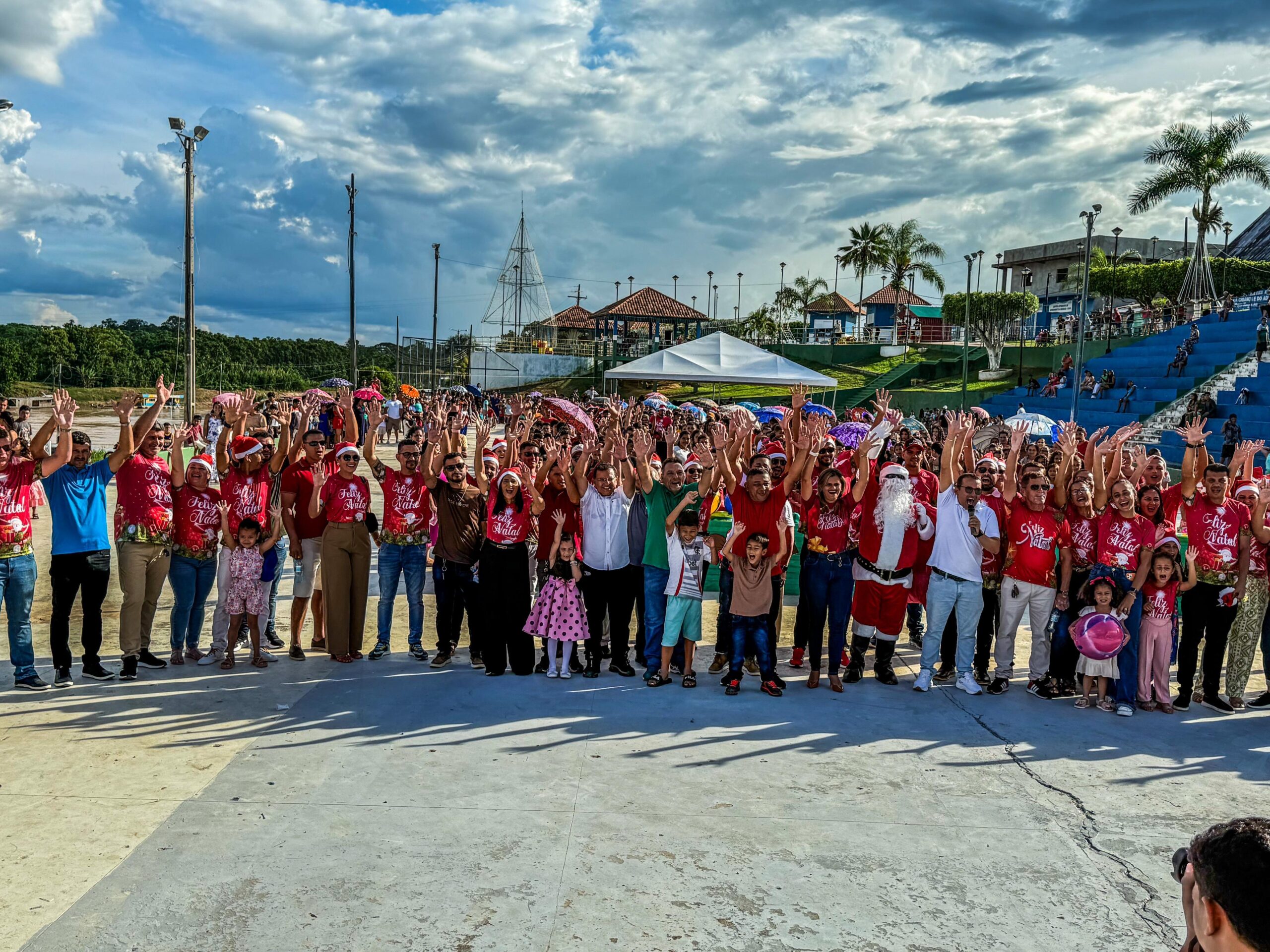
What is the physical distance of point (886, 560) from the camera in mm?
6934

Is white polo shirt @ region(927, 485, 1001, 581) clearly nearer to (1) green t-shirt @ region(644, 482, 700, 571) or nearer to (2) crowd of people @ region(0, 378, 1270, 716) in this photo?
(2) crowd of people @ region(0, 378, 1270, 716)

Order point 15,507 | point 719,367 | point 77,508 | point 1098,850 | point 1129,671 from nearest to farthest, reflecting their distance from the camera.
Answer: point 1098,850 → point 15,507 → point 77,508 → point 1129,671 → point 719,367

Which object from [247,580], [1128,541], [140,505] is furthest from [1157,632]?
[140,505]

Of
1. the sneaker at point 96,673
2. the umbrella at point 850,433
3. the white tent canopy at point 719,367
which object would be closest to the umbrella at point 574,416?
the umbrella at point 850,433

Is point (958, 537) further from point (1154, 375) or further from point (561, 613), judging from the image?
point (1154, 375)

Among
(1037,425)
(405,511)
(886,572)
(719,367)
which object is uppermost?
(719,367)

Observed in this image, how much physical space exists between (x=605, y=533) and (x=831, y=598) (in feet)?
5.77

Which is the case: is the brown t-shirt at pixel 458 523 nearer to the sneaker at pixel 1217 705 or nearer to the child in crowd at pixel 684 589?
the child in crowd at pixel 684 589

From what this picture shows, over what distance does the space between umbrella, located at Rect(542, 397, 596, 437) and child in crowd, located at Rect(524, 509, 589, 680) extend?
390 centimetres

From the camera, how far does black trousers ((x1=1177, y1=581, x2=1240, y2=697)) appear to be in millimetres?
6703

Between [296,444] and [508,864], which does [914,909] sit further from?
[296,444]

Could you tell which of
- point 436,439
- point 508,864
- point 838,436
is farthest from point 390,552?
point 838,436

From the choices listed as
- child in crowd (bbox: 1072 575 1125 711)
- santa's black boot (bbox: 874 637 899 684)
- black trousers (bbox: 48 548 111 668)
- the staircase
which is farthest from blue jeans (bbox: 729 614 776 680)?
the staircase

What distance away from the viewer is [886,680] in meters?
6.99
